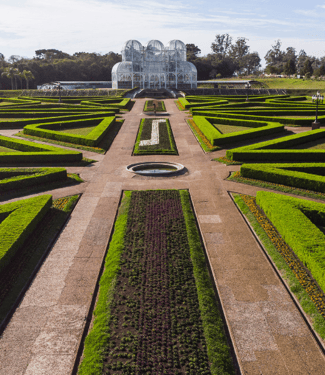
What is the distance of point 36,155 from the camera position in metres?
21.6

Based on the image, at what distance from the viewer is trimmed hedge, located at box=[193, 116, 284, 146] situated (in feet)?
84.9

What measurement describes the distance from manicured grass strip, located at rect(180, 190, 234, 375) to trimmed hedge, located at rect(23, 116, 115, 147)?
16.0m

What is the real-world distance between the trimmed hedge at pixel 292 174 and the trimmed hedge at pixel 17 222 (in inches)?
419

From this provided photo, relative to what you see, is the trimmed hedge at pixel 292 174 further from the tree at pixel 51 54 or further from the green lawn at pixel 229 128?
the tree at pixel 51 54

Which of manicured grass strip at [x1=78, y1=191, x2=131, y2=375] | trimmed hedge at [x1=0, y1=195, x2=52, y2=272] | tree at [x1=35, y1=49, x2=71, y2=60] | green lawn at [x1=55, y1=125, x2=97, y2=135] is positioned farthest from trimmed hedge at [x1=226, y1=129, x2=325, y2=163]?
tree at [x1=35, y1=49, x2=71, y2=60]

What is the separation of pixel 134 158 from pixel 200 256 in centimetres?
1313

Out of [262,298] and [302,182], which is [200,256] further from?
[302,182]

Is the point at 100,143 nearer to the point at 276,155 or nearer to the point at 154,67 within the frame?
the point at 276,155

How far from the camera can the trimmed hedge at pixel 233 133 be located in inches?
1019

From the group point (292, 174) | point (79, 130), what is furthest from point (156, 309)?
point (79, 130)

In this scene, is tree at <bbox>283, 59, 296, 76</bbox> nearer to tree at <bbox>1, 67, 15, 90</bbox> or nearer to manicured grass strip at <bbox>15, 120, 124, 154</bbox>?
tree at <bbox>1, 67, 15, 90</bbox>

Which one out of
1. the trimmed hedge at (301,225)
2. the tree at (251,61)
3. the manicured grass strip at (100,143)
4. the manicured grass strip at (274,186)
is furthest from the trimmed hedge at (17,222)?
the tree at (251,61)

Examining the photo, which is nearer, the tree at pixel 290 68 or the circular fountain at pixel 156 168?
the circular fountain at pixel 156 168

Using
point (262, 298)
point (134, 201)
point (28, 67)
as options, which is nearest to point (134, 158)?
point (134, 201)
